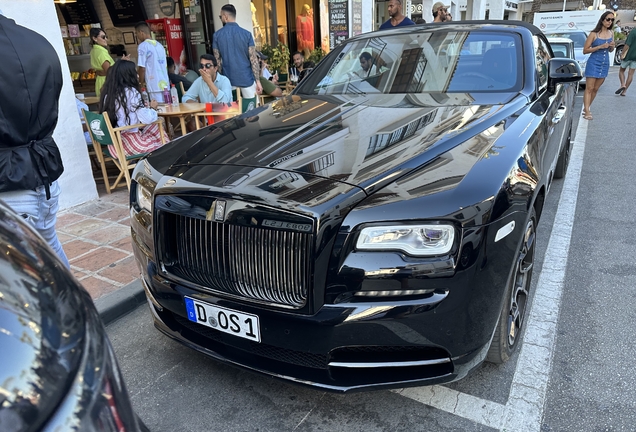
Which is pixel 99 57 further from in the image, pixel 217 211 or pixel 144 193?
pixel 217 211

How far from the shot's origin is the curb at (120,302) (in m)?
3.05

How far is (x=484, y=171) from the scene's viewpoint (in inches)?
77.6

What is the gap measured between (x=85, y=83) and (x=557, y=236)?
8.90 metres

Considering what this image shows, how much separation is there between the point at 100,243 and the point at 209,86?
2.82 m

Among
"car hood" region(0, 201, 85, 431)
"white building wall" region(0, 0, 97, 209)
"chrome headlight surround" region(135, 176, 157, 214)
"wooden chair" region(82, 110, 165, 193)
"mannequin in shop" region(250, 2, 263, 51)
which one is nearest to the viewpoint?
"car hood" region(0, 201, 85, 431)

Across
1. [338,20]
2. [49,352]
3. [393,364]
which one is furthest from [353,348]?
[338,20]

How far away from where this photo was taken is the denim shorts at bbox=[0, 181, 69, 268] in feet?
8.23

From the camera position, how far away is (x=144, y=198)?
2293 millimetres

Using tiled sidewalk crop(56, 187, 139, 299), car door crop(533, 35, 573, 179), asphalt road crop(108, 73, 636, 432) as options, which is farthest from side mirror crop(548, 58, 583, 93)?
tiled sidewalk crop(56, 187, 139, 299)

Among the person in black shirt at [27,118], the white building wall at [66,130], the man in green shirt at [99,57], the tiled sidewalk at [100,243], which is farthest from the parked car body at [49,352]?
the man in green shirt at [99,57]

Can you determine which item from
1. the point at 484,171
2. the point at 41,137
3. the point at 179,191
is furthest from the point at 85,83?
the point at 484,171

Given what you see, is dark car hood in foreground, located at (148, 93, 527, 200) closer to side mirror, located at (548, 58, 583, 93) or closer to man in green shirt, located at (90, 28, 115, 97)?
side mirror, located at (548, 58, 583, 93)

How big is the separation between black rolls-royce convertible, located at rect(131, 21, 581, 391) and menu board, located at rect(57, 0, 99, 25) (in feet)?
32.9

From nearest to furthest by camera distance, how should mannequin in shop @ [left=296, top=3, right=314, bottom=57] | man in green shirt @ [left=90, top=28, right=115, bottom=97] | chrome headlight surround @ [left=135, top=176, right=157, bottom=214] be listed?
chrome headlight surround @ [left=135, top=176, right=157, bottom=214] < man in green shirt @ [left=90, top=28, right=115, bottom=97] < mannequin in shop @ [left=296, top=3, right=314, bottom=57]
